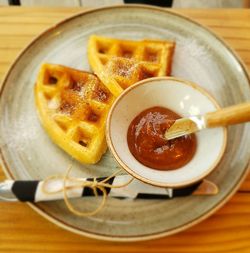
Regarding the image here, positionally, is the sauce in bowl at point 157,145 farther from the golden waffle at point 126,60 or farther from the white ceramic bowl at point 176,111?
the golden waffle at point 126,60

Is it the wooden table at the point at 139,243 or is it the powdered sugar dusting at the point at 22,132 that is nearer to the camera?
the wooden table at the point at 139,243

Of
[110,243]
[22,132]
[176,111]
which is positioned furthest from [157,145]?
[22,132]

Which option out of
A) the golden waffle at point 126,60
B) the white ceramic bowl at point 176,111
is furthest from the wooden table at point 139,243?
the golden waffle at point 126,60

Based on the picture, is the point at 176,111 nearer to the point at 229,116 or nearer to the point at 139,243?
the point at 229,116

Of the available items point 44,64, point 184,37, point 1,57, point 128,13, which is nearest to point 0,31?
point 1,57

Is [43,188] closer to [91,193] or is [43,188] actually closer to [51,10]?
[91,193]
